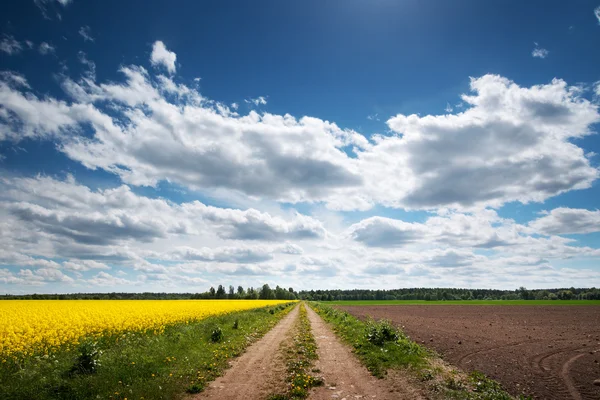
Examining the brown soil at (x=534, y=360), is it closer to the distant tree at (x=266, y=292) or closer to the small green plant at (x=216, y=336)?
the small green plant at (x=216, y=336)

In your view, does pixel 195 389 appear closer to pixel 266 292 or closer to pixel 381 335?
pixel 381 335

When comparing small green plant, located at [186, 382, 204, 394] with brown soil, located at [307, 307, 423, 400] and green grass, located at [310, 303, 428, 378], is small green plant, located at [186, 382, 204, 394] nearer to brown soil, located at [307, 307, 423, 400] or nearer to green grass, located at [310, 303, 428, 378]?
brown soil, located at [307, 307, 423, 400]

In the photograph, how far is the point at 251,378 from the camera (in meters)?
11.6

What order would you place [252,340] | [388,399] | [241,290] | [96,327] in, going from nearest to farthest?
1. [388,399]
2. [96,327]
3. [252,340]
4. [241,290]

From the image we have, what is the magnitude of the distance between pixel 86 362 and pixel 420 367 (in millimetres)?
11862

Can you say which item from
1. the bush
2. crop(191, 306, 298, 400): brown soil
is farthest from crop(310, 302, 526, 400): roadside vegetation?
crop(191, 306, 298, 400): brown soil

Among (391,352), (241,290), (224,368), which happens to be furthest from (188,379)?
(241,290)

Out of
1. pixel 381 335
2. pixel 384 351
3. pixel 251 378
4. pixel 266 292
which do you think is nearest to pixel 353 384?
pixel 251 378

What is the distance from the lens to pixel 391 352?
14.9m

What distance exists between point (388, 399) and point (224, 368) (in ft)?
21.5

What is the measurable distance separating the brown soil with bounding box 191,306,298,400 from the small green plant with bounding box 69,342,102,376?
4.24 meters

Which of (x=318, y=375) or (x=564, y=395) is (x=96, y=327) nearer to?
(x=318, y=375)

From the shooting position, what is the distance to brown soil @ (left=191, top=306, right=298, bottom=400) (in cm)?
989

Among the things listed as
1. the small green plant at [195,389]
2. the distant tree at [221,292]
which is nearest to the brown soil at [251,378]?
the small green plant at [195,389]
